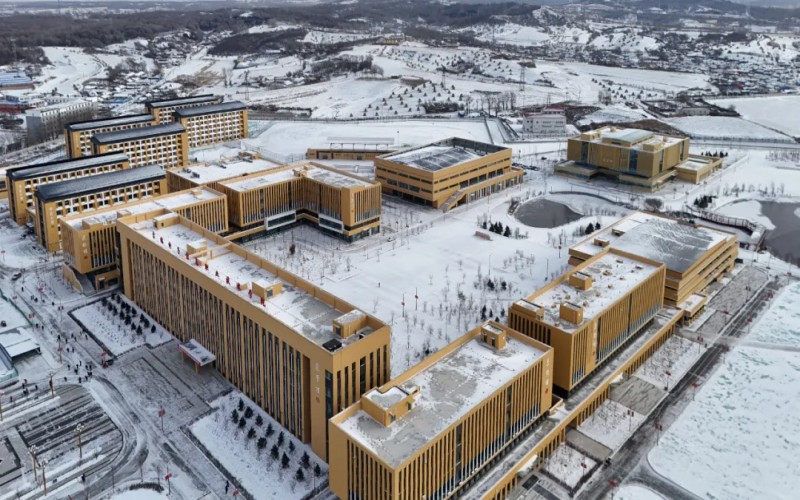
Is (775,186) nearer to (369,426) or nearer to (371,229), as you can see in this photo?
(371,229)

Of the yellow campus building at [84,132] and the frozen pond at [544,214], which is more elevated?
the yellow campus building at [84,132]

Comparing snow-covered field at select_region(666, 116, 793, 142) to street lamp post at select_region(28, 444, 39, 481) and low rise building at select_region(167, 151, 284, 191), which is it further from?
street lamp post at select_region(28, 444, 39, 481)

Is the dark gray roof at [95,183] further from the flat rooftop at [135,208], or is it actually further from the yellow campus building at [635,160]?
the yellow campus building at [635,160]

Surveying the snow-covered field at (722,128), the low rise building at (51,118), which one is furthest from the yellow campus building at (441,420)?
the low rise building at (51,118)

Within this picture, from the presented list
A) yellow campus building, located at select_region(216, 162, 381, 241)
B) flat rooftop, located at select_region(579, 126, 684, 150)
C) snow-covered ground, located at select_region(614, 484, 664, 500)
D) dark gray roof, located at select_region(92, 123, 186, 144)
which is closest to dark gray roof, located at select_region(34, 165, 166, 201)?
yellow campus building, located at select_region(216, 162, 381, 241)

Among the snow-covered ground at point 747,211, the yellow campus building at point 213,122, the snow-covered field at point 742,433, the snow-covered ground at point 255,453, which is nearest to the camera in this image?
the snow-covered ground at point 255,453

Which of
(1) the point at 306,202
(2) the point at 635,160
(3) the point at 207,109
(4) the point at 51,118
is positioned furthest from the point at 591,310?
(4) the point at 51,118
